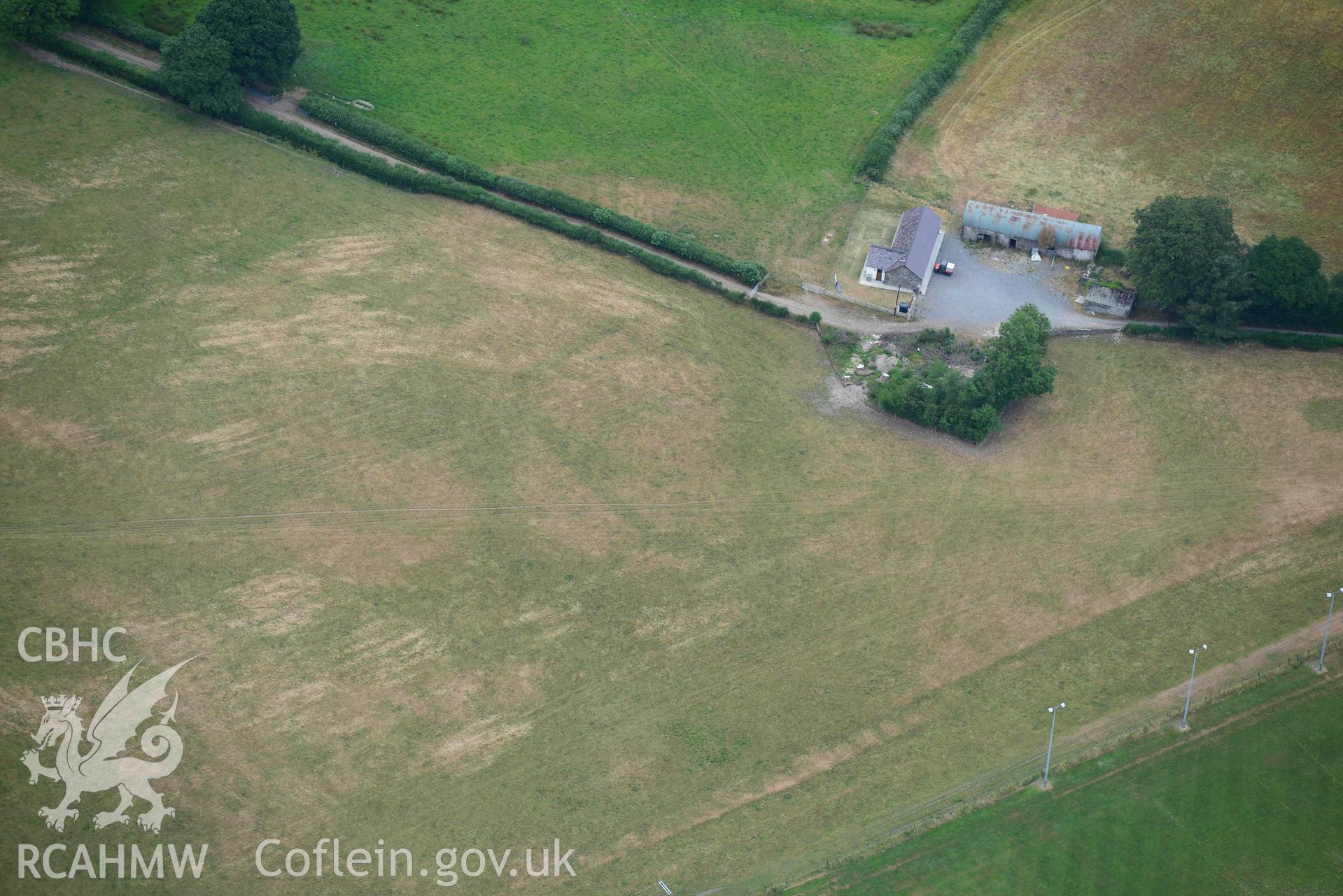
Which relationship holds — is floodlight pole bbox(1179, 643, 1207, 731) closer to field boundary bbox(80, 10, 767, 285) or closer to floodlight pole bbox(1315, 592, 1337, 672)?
floodlight pole bbox(1315, 592, 1337, 672)

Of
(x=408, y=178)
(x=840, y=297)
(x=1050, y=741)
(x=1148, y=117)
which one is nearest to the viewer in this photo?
(x=1050, y=741)

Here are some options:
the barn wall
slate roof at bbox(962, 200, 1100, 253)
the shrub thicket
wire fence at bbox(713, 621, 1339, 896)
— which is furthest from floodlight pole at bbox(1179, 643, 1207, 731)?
slate roof at bbox(962, 200, 1100, 253)

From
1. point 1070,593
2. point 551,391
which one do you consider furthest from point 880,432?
point 551,391

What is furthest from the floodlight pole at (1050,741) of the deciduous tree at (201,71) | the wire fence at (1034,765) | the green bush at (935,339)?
the deciduous tree at (201,71)

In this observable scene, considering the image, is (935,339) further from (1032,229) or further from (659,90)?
(659,90)

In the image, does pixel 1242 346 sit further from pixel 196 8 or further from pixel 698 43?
pixel 196 8

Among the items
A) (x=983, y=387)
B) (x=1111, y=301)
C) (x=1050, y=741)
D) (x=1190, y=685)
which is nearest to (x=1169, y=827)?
(x=1050, y=741)
